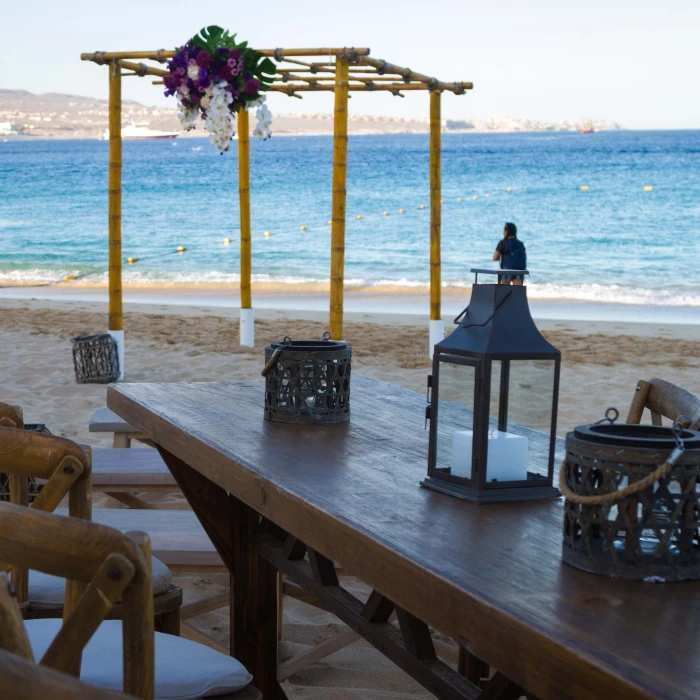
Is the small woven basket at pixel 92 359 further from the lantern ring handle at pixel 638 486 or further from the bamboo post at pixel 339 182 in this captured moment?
the lantern ring handle at pixel 638 486

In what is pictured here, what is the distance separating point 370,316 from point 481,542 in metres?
7.62

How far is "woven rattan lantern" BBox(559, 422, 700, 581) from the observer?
0.99 meters

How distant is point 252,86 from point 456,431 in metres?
1.84

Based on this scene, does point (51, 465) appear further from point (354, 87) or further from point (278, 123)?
point (278, 123)

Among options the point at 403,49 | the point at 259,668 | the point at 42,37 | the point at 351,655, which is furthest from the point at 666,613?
the point at 42,37

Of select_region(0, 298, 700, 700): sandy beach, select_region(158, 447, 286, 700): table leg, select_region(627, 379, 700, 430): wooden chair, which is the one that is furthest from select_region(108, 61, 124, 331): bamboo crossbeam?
select_region(627, 379, 700, 430): wooden chair

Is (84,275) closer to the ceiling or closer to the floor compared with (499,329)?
closer to the floor

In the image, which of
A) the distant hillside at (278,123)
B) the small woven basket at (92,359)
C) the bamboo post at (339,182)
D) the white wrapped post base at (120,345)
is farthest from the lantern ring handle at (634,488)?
the distant hillside at (278,123)

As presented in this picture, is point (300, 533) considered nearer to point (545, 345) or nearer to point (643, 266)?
point (545, 345)

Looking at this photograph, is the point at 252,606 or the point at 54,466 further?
the point at 252,606

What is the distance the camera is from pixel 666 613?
0.92 meters

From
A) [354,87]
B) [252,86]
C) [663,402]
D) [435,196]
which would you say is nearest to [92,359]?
[354,87]

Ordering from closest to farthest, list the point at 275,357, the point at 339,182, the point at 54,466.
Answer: the point at 54,466 < the point at 275,357 < the point at 339,182

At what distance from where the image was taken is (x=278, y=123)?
68188 mm
